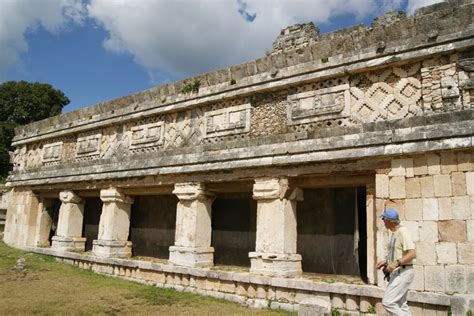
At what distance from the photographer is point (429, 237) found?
5496 mm

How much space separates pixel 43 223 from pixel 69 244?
220cm

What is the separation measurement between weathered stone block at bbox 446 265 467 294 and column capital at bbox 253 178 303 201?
2731 millimetres

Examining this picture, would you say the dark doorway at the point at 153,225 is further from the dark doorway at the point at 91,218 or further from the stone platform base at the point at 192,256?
the stone platform base at the point at 192,256

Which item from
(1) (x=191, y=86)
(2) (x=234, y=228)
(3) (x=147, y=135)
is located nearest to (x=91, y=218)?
(3) (x=147, y=135)

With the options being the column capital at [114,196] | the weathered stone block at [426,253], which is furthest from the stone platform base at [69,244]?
the weathered stone block at [426,253]

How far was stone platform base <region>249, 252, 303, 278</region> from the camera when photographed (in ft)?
22.3

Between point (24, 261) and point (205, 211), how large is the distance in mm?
5293

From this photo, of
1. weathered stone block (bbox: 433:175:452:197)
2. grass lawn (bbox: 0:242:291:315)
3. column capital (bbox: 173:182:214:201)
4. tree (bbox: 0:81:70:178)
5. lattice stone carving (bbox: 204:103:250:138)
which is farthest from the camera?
tree (bbox: 0:81:70:178)

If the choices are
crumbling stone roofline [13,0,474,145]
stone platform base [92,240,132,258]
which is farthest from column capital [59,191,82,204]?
crumbling stone roofline [13,0,474,145]

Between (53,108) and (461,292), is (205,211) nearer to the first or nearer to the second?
(461,292)

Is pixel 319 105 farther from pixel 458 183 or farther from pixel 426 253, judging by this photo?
pixel 426 253

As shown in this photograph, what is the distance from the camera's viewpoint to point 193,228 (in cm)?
818

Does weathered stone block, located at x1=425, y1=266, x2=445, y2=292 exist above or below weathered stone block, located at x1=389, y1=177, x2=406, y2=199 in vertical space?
below

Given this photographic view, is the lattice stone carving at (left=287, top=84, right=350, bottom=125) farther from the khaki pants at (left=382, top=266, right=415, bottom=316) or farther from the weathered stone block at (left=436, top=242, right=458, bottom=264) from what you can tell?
the khaki pants at (left=382, top=266, right=415, bottom=316)
